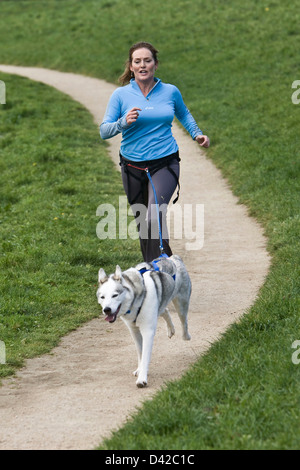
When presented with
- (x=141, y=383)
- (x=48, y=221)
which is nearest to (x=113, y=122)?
(x=141, y=383)

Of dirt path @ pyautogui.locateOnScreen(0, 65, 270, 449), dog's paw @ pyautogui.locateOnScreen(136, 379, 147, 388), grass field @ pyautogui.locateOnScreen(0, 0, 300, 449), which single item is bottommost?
dirt path @ pyautogui.locateOnScreen(0, 65, 270, 449)

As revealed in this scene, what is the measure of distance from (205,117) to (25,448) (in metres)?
13.1

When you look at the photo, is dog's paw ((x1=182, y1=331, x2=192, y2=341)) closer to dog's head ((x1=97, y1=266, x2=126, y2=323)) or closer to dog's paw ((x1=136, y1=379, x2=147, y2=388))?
dog's paw ((x1=136, y1=379, x2=147, y2=388))

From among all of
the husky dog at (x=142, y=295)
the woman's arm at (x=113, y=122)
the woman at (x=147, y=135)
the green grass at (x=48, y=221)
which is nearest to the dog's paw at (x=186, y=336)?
the husky dog at (x=142, y=295)

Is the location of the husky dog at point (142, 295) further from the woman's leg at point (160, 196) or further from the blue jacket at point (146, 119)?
the blue jacket at point (146, 119)

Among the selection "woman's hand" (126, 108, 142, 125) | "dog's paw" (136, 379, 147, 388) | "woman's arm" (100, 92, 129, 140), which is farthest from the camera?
"woman's arm" (100, 92, 129, 140)

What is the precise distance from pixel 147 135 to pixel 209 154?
8740mm

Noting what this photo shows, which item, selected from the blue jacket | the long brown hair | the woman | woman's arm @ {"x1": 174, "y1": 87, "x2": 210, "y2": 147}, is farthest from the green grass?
the long brown hair

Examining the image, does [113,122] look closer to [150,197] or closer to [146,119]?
[146,119]

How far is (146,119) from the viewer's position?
683 centimetres

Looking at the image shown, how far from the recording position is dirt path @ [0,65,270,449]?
5.20m

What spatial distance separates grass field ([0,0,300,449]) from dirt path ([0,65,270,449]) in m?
0.30

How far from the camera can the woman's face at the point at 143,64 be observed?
6.77 m

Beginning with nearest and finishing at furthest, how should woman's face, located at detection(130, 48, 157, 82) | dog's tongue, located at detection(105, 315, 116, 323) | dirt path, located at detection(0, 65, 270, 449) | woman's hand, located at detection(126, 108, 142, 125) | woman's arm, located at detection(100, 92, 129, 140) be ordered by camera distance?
1. dirt path, located at detection(0, 65, 270, 449)
2. dog's tongue, located at detection(105, 315, 116, 323)
3. woman's hand, located at detection(126, 108, 142, 125)
4. woman's arm, located at detection(100, 92, 129, 140)
5. woman's face, located at detection(130, 48, 157, 82)
